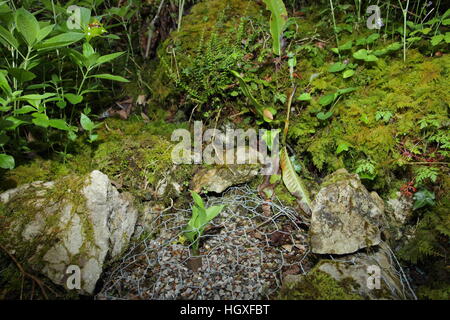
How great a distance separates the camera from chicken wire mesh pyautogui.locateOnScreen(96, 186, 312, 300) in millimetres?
1486

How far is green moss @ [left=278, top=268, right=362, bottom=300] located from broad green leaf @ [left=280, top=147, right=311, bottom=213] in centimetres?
59

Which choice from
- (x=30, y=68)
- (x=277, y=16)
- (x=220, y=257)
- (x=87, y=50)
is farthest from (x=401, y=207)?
(x=30, y=68)

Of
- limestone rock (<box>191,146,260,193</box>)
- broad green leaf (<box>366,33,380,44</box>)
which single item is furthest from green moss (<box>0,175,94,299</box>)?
broad green leaf (<box>366,33,380,44</box>)

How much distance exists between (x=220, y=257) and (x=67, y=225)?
94 cm

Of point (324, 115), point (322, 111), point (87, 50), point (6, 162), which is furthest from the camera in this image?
point (322, 111)

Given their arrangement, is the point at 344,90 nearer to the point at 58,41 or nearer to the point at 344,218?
the point at 344,218

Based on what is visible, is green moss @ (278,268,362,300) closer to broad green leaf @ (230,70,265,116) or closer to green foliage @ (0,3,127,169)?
broad green leaf @ (230,70,265,116)

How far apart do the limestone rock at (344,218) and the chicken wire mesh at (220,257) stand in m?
0.18

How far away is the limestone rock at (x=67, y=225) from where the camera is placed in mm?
1485

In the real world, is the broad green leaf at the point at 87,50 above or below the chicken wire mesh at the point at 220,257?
above

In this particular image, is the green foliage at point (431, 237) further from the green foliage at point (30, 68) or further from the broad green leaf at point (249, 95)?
the green foliage at point (30, 68)

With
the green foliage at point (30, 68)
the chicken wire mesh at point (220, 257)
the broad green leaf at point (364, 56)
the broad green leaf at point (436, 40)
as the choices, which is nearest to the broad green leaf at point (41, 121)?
the green foliage at point (30, 68)

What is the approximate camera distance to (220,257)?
165cm
